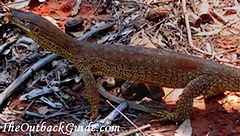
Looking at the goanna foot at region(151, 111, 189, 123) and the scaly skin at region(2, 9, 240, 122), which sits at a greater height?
the scaly skin at region(2, 9, 240, 122)

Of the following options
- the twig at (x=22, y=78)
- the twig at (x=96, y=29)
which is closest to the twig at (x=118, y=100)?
the twig at (x=22, y=78)

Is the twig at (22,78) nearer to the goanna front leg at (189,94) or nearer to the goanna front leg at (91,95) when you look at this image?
the goanna front leg at (91,95)

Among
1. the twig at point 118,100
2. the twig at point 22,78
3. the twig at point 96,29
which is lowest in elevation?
the twig at point 118,100

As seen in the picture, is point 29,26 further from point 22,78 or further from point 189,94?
point 189,94

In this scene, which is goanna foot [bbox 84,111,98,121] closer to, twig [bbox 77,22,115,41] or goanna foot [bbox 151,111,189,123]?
goanna foot [bbox 151,111,189,123]

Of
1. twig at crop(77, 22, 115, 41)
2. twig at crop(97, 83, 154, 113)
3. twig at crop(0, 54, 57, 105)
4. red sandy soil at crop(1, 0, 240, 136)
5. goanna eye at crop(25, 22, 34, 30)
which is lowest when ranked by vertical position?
red sandy soil at crop(1, 0, 240, 136)

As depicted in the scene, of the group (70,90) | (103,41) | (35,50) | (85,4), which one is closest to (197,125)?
(70,90)

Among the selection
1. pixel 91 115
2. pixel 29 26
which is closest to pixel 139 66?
pixel 91 115

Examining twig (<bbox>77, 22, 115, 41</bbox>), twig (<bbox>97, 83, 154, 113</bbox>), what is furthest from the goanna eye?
twig (<bbox>77, 22, 115, 41</bbox>)
